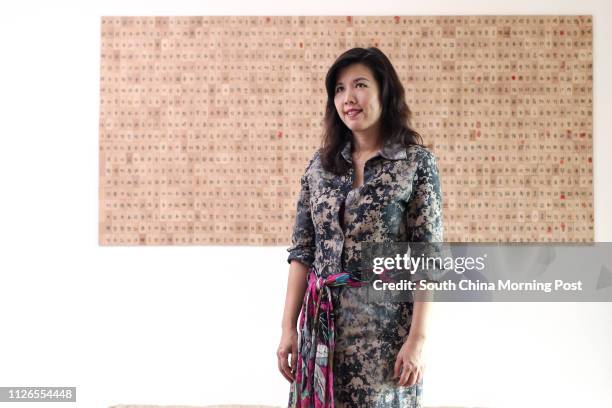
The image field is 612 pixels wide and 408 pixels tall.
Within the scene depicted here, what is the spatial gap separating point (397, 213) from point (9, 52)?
7.23 ft

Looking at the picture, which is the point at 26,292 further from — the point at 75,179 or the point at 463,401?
the point at 463,401

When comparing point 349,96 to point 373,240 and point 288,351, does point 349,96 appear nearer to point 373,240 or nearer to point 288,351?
point 373,240

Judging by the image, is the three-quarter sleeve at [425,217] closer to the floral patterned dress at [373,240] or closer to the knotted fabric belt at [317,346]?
the floral patterned dress at [373,240]

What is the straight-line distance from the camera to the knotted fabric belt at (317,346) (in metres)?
1.44

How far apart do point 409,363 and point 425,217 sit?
32 centimetres

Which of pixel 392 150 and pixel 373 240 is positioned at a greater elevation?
pixel 392 150

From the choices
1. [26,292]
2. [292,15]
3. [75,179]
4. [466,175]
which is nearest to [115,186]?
[75,179]

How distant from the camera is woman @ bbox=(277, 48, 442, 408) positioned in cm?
143

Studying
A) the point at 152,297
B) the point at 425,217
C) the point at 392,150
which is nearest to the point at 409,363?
the point at 425,217

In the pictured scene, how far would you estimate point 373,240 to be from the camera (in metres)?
1.44

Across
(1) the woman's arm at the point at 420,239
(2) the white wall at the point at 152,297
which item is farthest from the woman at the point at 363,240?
(2) the white wall at the point at 152,297

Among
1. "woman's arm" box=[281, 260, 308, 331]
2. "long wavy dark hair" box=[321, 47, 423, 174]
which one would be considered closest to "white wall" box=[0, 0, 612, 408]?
"woman's arm" box=[281, 260, 308, 331]

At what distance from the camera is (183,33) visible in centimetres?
280

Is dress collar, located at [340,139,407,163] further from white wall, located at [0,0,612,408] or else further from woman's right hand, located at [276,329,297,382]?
white wall, located at [0,0,612,408]
